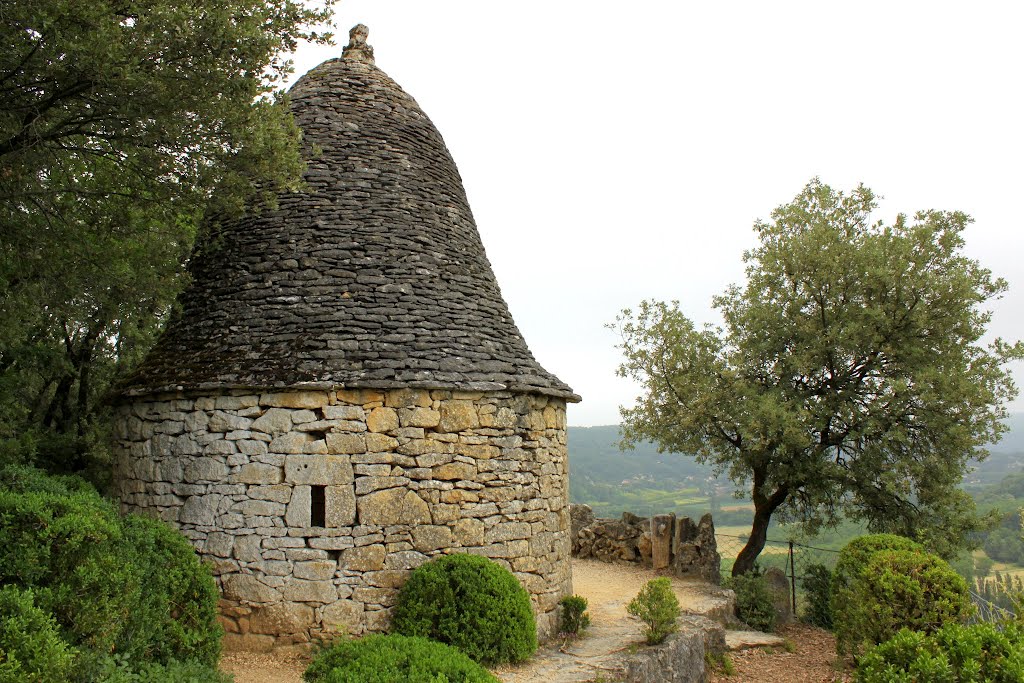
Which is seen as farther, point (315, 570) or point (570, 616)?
point (570, 616)

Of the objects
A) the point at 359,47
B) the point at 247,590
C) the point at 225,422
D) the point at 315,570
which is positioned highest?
the point at 359,47

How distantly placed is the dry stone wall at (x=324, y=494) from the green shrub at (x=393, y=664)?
166cm

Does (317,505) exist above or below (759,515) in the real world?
above

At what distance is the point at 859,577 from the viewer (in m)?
9.60

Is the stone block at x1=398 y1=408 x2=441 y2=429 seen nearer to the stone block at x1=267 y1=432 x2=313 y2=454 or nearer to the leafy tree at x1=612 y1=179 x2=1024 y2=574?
the stone block at x1=267 y1=432 x2=313 y2=454

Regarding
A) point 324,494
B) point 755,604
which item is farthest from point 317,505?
point 755,604

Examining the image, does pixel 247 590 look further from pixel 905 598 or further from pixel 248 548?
pixel 905 598

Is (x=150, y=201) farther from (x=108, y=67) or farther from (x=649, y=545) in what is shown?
(x=649, y=545)

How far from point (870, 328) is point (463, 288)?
875cm

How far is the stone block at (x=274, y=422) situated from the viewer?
8242mm

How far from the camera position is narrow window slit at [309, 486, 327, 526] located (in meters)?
8.10

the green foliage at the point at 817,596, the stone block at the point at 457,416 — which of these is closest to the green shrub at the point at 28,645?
the stone block at the point at 457,416

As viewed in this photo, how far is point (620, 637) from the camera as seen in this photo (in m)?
9.50

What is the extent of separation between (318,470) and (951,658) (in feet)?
22.0
